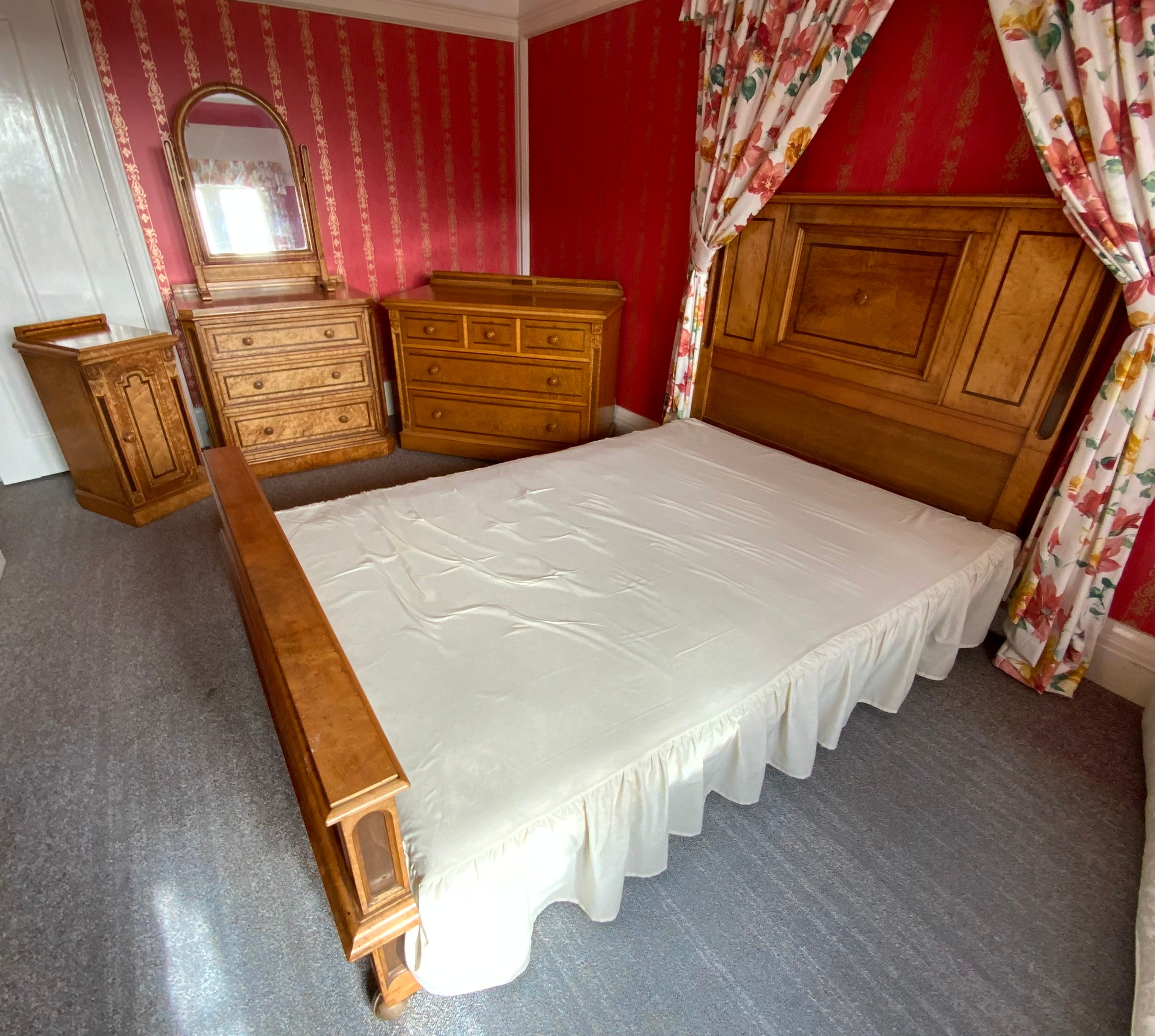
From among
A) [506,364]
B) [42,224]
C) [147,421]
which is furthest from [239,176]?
[506,364]

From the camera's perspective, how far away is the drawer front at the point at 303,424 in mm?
3076

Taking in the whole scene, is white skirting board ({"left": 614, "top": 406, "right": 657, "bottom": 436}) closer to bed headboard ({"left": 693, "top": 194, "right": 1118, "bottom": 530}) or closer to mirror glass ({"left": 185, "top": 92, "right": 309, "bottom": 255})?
bed headboard ({"left": 693, "top": 194, "right": 1118, "bottom": 530})

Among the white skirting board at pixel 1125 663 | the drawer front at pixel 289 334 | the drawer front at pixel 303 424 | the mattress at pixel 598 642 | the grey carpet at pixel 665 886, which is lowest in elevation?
the grey carpet at pixel 665 886

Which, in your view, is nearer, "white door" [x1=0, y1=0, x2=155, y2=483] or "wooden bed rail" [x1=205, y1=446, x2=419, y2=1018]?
"wooden bed rail" [x1=205, y1=446, x2=419, y2=1018]

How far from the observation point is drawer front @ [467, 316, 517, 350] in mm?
3062

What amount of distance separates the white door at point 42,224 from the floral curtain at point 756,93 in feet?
9.11

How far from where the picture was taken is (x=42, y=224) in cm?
279

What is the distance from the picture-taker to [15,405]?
296 centimetres

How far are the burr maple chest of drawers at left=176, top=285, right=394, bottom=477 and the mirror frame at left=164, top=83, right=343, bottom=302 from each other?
2.2 inches

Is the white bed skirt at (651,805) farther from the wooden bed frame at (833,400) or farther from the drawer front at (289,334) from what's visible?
the drawer front at (289,334)

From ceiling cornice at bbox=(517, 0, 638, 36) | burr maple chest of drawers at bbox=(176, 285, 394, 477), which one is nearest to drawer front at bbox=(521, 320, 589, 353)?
burr maple chest of drawers at bbox=(176, 285, 394, 477)

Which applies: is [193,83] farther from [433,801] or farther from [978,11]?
[433,801]

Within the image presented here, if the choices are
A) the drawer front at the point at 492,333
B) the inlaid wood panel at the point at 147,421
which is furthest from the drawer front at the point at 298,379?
the drawer front at the point at 492,333

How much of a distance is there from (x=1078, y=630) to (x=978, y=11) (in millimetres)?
1873
